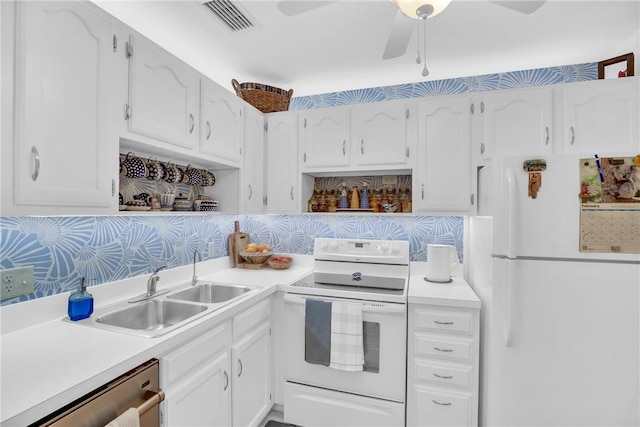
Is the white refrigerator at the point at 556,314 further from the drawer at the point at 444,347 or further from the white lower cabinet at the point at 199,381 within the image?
the white lower cabinet at the point at 199,381

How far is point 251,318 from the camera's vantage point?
194 cm

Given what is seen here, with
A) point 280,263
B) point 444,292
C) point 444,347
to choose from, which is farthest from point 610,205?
point 280,263

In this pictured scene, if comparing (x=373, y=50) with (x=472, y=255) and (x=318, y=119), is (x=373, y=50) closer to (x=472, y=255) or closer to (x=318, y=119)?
(x=318, y=119)

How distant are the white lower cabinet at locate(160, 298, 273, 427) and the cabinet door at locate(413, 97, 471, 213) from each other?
1.39m

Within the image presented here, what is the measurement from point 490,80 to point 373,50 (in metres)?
1.08

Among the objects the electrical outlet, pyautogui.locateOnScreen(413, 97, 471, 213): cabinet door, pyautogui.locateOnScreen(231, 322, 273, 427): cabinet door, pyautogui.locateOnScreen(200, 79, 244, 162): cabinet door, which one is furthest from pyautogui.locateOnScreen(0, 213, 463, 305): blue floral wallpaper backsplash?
pyautogui.locateOnScreen(231, 322, 273, 427): cabinet door

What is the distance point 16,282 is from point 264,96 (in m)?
1.97

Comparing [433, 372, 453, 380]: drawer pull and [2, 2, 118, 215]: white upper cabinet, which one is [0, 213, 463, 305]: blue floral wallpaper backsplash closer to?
[2, 2, 118, 215]: white upper cabinet

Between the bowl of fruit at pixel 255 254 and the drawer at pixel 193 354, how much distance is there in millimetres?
1050

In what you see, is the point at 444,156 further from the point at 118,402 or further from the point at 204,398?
the point at 118,402

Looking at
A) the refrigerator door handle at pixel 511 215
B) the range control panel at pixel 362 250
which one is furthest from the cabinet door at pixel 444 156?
the refrigerator door handle at pixel 511 215

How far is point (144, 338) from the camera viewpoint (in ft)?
4.22

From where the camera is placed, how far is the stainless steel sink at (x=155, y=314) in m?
1.70

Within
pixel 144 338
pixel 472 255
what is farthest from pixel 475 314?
pixel 144 338
